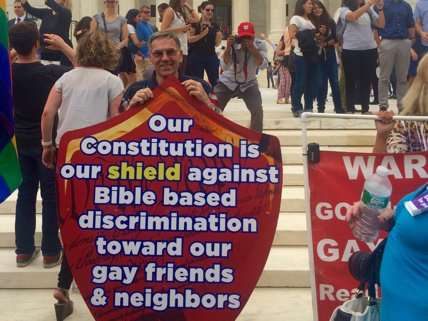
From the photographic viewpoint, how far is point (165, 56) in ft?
12.9

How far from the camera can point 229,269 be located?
3.65m

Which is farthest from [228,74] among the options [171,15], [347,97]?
[347,97]

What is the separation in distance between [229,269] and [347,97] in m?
6.04

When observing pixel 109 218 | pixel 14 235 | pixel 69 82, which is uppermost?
pixel 69 82

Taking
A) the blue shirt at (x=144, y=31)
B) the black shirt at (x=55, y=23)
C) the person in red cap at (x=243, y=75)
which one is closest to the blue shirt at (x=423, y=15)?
the person in red cap at (x=243, y=75)

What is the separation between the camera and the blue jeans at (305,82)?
354 inches

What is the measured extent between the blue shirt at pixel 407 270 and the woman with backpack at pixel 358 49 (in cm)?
680

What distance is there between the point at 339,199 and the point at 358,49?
5897 millimetres

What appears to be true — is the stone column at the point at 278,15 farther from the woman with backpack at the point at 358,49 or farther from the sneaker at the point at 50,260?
the sneaker at the point at 50,260

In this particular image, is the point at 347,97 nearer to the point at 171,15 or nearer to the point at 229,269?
the point at 171,15

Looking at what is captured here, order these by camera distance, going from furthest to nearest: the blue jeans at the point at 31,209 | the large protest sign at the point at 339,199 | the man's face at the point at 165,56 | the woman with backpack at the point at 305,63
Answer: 1. the woman with backpack at the point at 305,63
2. the blue jeans at the point at 31,209
3. the man's face at the point at 165,56
4. the large protest sign at the point at 339,199

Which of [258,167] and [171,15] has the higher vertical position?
[171,15]

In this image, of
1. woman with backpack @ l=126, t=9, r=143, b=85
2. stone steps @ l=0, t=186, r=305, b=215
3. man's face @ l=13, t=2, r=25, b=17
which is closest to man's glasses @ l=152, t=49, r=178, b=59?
stone steps @ l=0, t=186, r=305, b=215

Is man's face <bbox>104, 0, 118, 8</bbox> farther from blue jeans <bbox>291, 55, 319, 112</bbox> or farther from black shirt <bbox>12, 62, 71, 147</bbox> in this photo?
black shirt <bbox>12, 62, 71, 147</bbox>
